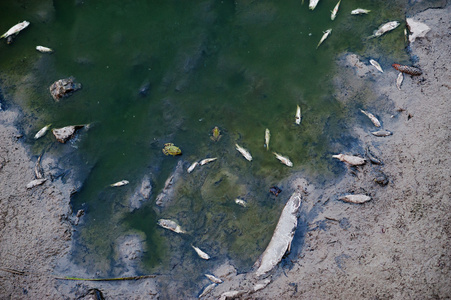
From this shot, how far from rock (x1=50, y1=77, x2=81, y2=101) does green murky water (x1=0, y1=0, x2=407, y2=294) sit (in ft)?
0.35

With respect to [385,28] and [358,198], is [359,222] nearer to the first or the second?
[358,198]

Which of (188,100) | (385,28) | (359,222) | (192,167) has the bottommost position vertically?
(359,222)

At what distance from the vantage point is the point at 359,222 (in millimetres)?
5273

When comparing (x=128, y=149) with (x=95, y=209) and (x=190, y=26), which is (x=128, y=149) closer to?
(x=95, y=209)

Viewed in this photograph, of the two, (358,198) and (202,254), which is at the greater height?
(358,198)

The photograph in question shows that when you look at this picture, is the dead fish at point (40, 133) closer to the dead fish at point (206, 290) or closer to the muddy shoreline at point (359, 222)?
the muddy shoreline at point (359, 222)

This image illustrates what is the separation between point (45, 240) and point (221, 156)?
10.1 feet

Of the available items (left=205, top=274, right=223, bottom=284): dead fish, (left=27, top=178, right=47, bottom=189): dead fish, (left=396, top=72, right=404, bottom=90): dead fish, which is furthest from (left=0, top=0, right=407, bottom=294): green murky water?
(left=27, top=178, right=47, bottom=189): dead fish

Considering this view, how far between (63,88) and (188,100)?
7.14 feet

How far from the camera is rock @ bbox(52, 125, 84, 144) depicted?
579 cm

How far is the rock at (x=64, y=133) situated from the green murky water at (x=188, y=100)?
0.43 feet

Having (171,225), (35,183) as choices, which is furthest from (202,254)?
(35,183)

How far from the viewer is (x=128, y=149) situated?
5828 millimetres

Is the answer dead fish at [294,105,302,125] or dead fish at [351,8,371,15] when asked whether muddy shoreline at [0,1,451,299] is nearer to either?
dead fish at [294,105,302,125]
